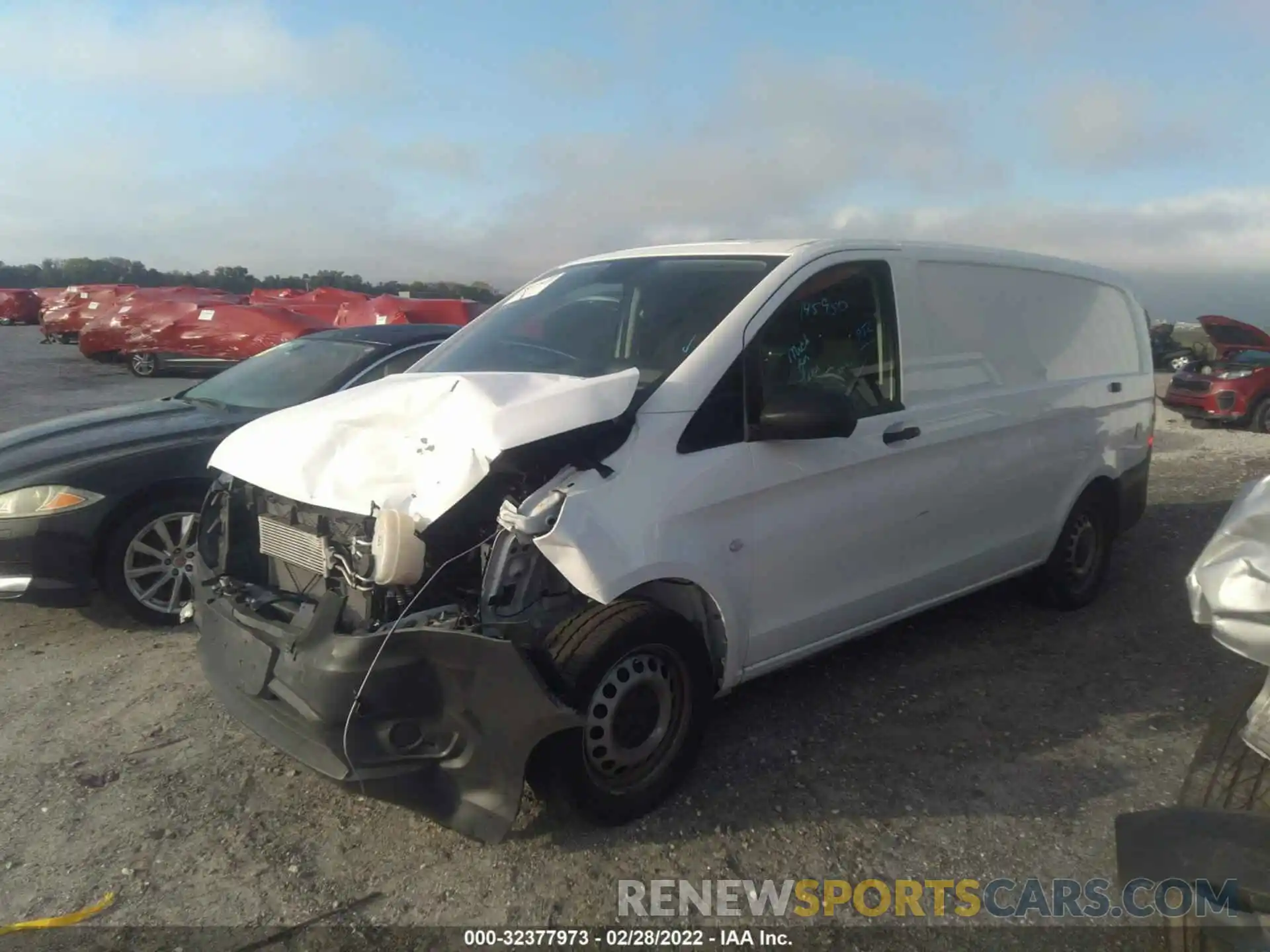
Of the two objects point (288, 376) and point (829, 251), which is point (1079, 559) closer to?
point (829, 251)

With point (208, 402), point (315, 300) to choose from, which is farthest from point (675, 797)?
point (315, 300)

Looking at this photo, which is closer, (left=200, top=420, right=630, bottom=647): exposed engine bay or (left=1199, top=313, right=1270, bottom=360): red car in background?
(left=200, top=420, right=630, bottom=647): exposed engine bay

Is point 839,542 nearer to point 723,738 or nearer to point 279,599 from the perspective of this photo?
point 723,738

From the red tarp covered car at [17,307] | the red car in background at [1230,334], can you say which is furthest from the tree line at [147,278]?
the red car in background at [1230,334]

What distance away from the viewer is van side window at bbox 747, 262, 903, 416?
11.9 ft

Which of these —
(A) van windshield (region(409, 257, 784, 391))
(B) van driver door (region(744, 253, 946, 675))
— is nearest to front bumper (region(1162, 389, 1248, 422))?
(B) van driver door (region(744, 253, 946, 675))

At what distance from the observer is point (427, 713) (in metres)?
2.85

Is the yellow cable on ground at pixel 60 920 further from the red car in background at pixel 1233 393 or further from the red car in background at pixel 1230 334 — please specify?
the red car in background at pixel 1230 334

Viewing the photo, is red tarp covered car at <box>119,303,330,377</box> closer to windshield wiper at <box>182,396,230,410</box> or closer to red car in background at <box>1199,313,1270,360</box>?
windshield wiper at <box>182,396,230,410</box>

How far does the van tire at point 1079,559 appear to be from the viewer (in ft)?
17.5

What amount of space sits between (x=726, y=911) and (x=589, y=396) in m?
1.65

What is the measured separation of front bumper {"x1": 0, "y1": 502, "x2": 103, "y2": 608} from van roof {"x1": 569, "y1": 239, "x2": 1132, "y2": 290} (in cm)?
281

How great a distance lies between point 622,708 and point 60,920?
1.80m

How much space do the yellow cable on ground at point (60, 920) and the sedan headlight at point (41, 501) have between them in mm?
2404
